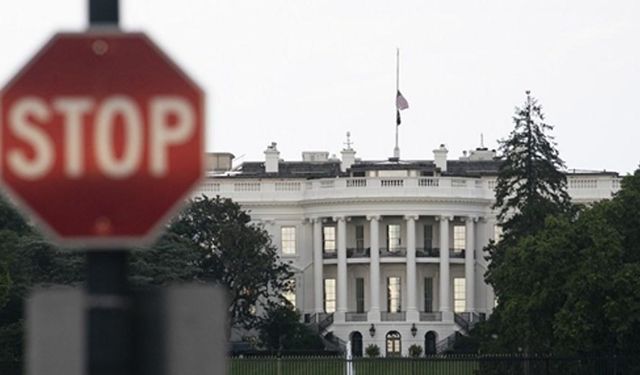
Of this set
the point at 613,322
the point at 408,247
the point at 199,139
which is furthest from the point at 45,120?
the point at 408,247

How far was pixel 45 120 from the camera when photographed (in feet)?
22.0

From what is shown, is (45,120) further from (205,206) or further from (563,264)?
(205,206)

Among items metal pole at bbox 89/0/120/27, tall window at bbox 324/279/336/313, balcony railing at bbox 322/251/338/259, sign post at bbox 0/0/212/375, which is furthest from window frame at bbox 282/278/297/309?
sign post at bbox 0/0/212/375

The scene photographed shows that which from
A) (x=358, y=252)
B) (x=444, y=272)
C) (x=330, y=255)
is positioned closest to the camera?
(x=444, y=272)

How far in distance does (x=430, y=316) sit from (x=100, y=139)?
123 metres

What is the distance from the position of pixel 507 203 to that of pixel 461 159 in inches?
1667

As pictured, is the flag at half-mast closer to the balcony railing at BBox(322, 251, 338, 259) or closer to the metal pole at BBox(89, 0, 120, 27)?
the balcony railing at BBox(322, 251, 338, 259)

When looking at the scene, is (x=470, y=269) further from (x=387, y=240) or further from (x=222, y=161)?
(x=222, y=161)

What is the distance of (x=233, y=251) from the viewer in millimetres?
112250

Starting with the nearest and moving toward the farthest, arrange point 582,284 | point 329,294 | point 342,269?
point 582,284
point 342,269
point 329,294

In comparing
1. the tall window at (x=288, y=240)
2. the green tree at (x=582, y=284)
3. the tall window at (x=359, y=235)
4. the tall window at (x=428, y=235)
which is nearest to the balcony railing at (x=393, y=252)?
the tall window at (x=359, y=235)

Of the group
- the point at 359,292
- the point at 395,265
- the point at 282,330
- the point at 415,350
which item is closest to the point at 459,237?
the point at 395,265

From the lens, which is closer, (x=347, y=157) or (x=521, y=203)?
(x=521, y=203)

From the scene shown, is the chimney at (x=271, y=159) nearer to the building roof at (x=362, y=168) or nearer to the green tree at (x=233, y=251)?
the building roof at (x=362, y=168)
